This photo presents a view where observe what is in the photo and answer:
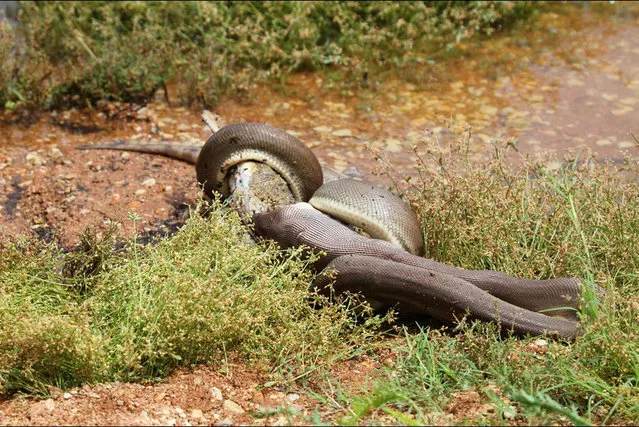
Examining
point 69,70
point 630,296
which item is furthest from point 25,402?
point 69,70

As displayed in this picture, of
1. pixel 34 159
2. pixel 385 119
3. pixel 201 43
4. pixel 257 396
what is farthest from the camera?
pixel 201 43

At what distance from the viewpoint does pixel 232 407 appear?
4.21m

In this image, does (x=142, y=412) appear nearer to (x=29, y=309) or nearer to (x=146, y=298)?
(x=146, y=298)

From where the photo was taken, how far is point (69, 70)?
27.0ft

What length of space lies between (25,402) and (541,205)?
3343 mm

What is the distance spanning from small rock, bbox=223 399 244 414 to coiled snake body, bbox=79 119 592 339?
41.6 inches

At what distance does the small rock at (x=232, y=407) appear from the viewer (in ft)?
13.8

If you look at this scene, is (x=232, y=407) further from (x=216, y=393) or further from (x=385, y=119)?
(x=385, y=119)

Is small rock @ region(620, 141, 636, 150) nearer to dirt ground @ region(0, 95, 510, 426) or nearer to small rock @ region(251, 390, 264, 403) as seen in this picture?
dirt ground @ region(0, 95, 510, 426)

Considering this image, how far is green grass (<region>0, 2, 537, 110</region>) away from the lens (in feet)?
26.5

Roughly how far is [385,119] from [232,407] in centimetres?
434

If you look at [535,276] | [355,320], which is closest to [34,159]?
[355,320]

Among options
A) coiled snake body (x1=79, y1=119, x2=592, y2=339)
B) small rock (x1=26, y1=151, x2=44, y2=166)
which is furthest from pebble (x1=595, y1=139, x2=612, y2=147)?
small rock (x1=26, y1=151, x2=44, y2=166)

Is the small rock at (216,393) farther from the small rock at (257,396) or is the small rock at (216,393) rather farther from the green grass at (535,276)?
the green grass at (535,276)
